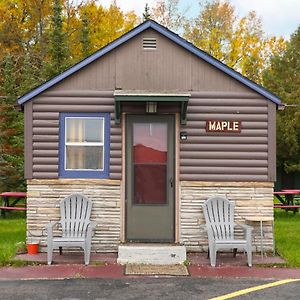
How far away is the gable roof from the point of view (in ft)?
30.1

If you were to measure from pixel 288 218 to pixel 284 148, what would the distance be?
1290 centimetres

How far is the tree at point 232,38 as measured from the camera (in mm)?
28031

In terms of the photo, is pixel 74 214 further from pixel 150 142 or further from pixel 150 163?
pixel 150 142

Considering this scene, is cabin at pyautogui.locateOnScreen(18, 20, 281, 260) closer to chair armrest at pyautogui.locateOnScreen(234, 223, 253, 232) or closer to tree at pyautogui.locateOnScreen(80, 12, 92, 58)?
chair armrest at pyautogui.locateOnScreen(234, 223, 253, 232)

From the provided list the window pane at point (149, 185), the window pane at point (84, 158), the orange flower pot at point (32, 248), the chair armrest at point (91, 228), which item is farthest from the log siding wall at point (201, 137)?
the orange flower pot at point (32, 248)

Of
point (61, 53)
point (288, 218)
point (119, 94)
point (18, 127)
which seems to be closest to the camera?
point (119, 94)

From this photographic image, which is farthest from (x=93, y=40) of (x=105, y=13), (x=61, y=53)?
(x=61, y=53)

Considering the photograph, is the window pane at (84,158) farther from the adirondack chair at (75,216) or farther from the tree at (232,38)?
the tree at (232,38)

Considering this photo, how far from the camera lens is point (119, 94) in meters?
8.89

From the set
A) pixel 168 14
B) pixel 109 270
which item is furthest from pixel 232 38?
pixel 109 270

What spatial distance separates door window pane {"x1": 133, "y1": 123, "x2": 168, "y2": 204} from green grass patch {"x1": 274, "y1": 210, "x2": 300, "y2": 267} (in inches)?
88.6

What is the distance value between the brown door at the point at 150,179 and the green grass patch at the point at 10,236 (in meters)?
2.01

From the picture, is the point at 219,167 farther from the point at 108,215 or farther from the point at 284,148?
the point at 284,148

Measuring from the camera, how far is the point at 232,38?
94.1ft
